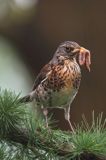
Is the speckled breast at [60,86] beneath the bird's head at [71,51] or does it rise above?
beneath

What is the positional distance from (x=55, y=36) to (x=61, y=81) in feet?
8.86

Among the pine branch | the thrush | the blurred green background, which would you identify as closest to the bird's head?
the thrush

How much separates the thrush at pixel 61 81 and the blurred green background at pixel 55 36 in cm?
213

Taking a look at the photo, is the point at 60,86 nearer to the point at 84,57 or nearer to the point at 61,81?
the point at 61,81

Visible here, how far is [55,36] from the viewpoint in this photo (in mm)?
7520

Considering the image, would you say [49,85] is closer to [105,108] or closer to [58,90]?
[58,90]

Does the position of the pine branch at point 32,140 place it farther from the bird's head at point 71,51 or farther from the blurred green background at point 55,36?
the blurred green background at point 55,36

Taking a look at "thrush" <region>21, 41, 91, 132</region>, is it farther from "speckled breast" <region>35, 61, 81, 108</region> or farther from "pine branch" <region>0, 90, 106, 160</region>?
"pine branch" <region>0, 90, 106, 160</region>

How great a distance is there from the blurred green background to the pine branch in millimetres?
3607

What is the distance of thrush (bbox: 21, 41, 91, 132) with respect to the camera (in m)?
4.81

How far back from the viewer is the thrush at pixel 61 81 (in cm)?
481

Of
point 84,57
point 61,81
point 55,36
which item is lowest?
point 55,36

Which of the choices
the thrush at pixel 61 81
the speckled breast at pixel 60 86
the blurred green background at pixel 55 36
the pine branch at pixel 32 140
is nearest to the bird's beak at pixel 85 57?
the thrush at pixel 61 81

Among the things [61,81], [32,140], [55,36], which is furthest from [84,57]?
[55,36]
